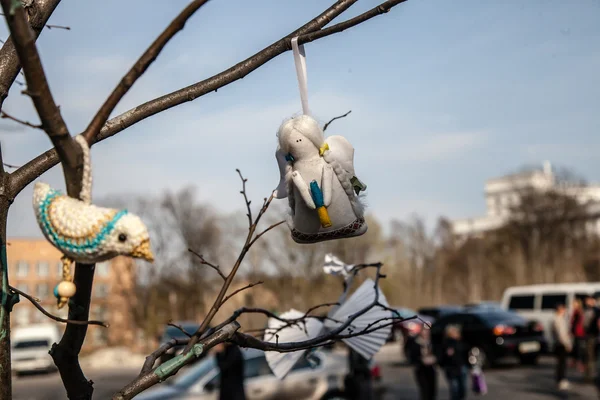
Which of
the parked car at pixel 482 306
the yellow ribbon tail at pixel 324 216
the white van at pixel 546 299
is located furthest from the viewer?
the parked car at pixel 482 306

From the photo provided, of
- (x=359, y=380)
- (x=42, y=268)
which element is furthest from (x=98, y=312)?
(x=359, y=380)

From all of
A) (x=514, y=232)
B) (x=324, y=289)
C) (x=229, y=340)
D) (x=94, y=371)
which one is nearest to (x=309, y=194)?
(x=229, y=340)

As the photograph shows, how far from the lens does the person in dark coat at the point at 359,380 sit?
9055 mm

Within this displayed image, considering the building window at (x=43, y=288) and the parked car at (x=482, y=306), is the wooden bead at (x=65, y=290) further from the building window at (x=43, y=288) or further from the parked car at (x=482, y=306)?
the parked car at (x=482, y=306)

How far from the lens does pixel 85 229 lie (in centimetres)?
135

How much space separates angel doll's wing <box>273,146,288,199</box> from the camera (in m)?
2.42

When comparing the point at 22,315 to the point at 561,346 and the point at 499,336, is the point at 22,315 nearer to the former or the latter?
the point at 499,336

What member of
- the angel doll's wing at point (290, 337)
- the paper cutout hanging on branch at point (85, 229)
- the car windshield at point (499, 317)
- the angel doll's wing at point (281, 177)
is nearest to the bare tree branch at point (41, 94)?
the paper cutout hanging on branch at point (85, 229)

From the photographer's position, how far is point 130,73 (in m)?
1.45

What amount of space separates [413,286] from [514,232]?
9101mm

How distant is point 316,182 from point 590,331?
1092 centimetres

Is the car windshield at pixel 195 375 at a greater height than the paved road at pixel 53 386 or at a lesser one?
greater

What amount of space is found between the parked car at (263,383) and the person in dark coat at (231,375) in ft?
3.27

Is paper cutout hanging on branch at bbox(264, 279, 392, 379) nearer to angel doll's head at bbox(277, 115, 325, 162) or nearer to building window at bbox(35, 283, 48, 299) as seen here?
angel doll's head at bbox(277, 115, 325, 162)
